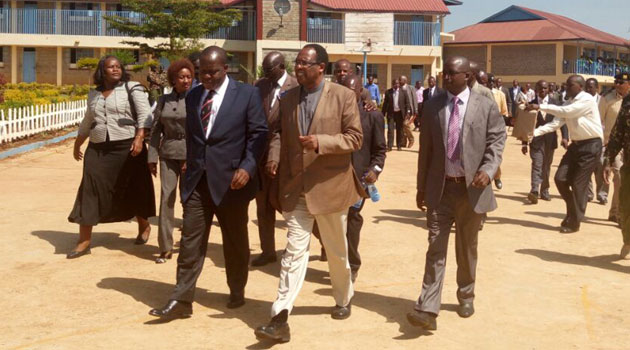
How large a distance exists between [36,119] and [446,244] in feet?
52.2

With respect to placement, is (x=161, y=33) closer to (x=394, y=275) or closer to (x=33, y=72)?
(x=33, y=72)

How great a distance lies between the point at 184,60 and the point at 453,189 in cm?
285

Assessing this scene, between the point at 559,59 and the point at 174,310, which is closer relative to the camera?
the point at 174,310

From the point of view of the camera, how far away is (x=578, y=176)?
9.88 m

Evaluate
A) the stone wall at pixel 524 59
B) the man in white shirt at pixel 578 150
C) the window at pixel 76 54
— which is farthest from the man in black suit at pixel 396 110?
the stone wall at pixel 524 59

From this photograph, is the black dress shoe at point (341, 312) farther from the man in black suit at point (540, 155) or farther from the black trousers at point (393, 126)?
the black trousers at point (393, 126)

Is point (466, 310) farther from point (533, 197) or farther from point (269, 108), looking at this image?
point (533, 197)

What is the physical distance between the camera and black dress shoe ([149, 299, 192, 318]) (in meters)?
5.78

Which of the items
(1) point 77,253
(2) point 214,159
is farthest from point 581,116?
(1) point 77,253

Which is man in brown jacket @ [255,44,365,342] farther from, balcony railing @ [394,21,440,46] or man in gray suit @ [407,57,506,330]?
balcony railing @ [394,21,440,46]

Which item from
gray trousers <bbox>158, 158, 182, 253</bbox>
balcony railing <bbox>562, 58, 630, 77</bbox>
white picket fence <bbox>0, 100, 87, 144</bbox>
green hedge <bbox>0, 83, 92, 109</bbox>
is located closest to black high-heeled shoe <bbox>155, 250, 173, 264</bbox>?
gray trousers <bbox>158, 158, 182, 253</bbox>

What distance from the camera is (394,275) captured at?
7.43 metres

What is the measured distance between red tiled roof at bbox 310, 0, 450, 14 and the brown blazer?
3974cm

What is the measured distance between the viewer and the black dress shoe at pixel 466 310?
241 inches
